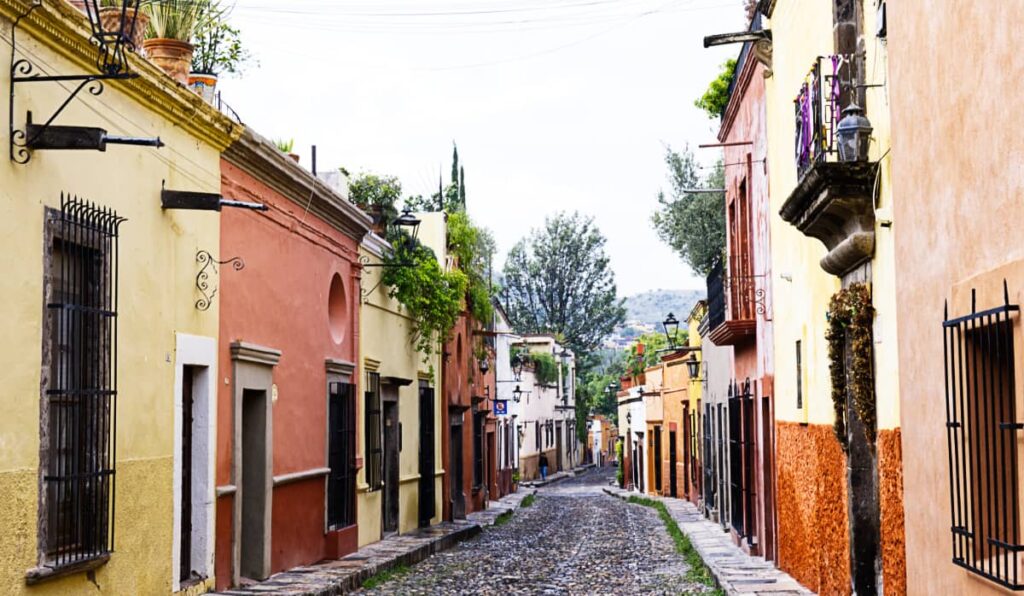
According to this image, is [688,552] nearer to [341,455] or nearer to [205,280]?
[341,455]

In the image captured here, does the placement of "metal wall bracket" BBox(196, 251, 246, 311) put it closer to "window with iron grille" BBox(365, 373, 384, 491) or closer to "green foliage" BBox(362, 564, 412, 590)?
"green foliage" BBox(362, 564, 412, 590)

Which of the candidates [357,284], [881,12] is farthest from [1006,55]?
[357,284]

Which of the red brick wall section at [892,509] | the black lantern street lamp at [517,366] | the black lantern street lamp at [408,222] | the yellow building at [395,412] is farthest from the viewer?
the black lantern street lamp at [517,366]

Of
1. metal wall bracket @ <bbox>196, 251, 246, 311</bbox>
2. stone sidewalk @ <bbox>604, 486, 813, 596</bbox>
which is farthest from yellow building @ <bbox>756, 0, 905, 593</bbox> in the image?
metal wall bracket @ <bbox>196, 251, 246, 311</bbox>

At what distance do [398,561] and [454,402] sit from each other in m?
10.1

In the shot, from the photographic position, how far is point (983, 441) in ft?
20.1

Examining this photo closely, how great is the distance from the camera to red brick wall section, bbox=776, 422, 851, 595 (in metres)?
11.0

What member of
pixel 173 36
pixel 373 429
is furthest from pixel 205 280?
pixel 373 429

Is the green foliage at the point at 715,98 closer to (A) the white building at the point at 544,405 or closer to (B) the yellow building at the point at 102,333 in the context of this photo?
(B) the yellow building at the point at 102,333

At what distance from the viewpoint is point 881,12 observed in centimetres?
891

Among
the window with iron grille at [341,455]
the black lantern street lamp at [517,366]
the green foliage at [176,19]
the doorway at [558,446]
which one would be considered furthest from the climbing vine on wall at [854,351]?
the doorway at [558,446]

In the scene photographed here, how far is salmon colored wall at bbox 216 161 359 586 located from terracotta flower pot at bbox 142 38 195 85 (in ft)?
3.84

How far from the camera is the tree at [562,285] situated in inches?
2707

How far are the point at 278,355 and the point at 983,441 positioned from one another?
9.66 m
